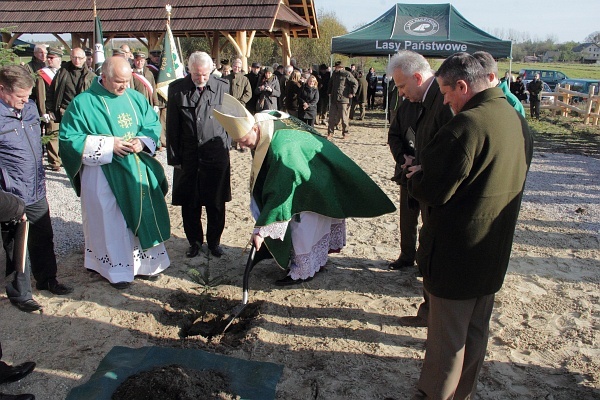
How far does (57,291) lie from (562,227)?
5590mm

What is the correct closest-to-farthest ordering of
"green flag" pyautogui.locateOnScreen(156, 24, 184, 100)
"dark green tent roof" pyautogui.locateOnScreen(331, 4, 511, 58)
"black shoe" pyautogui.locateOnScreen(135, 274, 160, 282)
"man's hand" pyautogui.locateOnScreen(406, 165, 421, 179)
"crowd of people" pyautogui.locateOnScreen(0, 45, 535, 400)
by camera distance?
"crowd of people" pyautogui.locateOnScreen(0, 45, 535, 400)
"man's hand" pyautogui.locateOnScreen(406, 165, 421, 179)
"black shoe" pyautogui.locateOnScreen(135, 274, 160, 282)
"green flag" pyautogui.locateOnScreen(156, 24, 184, 100)
"dark green tent roof" pyautogui.locateOnScreen(331, 4, 511, 58)

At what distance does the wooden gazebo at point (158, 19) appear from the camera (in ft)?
47.5

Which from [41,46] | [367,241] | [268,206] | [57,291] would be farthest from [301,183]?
[41,46]

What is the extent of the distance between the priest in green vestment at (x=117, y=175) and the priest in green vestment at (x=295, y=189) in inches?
32.1

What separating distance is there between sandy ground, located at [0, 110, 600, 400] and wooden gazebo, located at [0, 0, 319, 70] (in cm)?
1027

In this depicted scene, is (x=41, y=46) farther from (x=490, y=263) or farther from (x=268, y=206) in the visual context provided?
(x=490, y=263)

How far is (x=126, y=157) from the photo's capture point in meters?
4.26

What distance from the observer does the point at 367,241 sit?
18.4 feet

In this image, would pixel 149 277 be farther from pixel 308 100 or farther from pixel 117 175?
pixel 308 100

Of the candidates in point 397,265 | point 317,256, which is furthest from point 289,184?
point 397,265

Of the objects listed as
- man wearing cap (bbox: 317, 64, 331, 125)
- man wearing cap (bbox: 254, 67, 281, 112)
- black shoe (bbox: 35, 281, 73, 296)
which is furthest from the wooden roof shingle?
black shoe (bbox: 35, 281, 73, 296)

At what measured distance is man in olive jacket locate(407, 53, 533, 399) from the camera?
86.1 inches

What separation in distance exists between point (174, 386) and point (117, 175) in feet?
6.95

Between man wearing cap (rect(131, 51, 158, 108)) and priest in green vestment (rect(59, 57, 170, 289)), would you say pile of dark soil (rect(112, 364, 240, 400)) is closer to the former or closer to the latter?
priest in green vestment (rect(59, 57, 170, 289))
